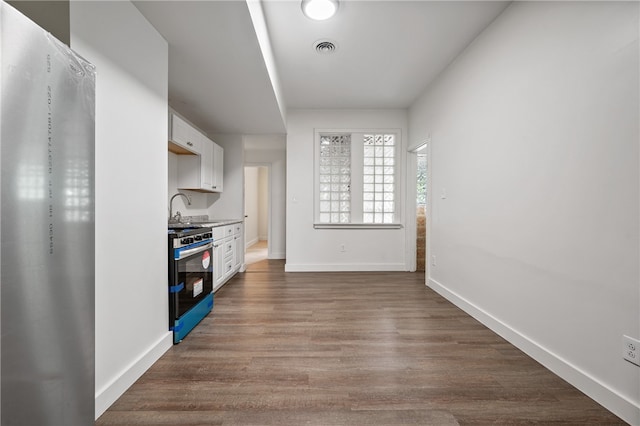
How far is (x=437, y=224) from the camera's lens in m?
3.37

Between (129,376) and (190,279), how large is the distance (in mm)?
805

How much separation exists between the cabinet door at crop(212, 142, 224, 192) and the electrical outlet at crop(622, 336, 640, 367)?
4.16m

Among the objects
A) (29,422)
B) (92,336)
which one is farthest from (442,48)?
(29,422)

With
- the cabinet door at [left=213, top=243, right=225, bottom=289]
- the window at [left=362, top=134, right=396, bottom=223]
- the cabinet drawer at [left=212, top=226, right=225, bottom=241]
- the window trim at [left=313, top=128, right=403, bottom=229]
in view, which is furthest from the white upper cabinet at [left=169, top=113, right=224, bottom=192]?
the window at [left=362, top=134, right=396, bottom=223]

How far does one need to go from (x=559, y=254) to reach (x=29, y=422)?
8.14ft

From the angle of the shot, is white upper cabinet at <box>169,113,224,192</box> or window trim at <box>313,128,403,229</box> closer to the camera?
white upper cabinet at <box>169,113,224,192</box>

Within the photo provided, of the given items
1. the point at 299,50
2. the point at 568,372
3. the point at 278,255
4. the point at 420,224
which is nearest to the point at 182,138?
the point at 299,50

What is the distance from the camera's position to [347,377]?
165cm

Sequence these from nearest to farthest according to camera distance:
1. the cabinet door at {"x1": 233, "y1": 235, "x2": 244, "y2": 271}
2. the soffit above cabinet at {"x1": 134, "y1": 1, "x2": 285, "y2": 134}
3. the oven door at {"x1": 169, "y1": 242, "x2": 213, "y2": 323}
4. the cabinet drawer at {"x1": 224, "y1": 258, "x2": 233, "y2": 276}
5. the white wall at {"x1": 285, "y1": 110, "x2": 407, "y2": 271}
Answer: the soffit above cabinet at {"x1": 134, "y1": 1, "x2": 285, "y2": 134}
the oven door at {"x1": 169, "y1": 242, "x2": 213, "y2": 323}
the cabinet drawer at {"x1": 224, "y1": 258, "x2": 233, "y2": 276}
the cabinet door at {"x1": 233, "y1": 235, "x2": 244, "y2": 271}
the white wall at {"x1": 285, "y1": 110, "x2": 407, "y2": 271}

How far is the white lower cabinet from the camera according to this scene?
3.23m

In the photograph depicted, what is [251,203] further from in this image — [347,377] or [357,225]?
[347,377]

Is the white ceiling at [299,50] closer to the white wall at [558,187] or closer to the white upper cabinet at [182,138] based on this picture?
the white upper cabinet at [182,138]

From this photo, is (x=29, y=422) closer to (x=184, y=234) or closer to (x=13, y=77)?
(x=13, y=77)

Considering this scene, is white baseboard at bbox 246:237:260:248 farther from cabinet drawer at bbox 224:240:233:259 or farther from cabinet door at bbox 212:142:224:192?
cabinet drawer at bbox 224:240:233:259
